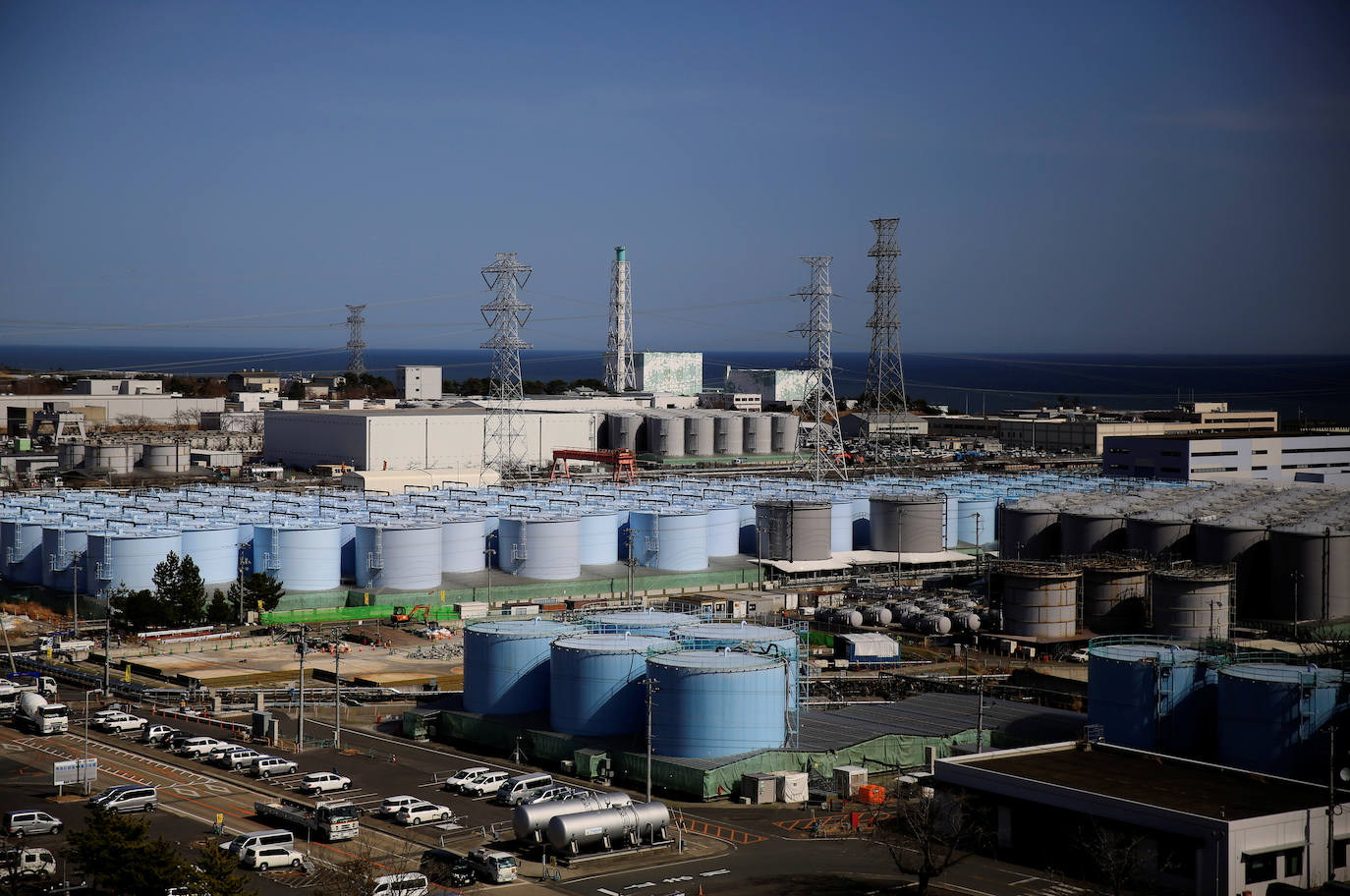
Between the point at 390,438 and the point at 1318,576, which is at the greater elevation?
the point at 390,438

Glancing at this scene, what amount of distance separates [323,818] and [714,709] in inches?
197

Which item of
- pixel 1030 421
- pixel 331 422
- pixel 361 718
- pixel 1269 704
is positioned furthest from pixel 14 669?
pixel 1030 421

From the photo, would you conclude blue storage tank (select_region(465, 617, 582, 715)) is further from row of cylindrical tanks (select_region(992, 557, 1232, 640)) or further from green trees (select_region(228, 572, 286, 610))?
row of cylindrical tanks (select_region(992, 557, 1232, 640))

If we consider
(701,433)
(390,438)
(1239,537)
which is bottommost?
(1239,537)

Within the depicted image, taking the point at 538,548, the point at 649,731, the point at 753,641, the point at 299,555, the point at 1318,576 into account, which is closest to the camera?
the point at 649,731

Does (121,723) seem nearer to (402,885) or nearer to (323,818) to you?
(323,818)

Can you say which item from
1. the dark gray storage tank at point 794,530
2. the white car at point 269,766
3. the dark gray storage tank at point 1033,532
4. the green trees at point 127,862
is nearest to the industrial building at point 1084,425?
the dark gray storage tank at point 1033,532

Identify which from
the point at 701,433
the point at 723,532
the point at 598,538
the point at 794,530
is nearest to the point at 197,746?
the point at 598,538

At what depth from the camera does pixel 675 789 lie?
55.8 feet

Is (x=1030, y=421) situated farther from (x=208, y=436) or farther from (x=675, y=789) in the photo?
(x=675, y=789)

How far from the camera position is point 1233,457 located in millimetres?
46656

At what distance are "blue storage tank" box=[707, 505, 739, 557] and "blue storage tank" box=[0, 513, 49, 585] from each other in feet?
50.1

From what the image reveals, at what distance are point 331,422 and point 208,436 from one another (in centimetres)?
1169

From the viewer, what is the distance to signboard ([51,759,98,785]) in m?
16.2
